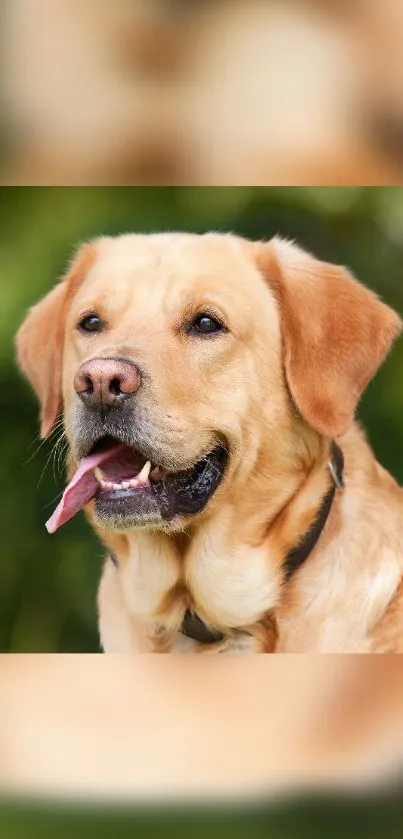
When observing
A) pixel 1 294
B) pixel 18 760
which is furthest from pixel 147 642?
Answer: pixel 1 294

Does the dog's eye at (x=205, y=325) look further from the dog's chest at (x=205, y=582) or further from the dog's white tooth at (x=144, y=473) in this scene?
the dog's chest at (x=205, y=582)

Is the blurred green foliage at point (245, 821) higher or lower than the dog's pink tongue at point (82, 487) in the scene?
lower

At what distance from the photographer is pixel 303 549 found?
7.23 ft

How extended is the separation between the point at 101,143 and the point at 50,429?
645mm

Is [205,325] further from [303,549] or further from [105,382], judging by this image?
[303,549]

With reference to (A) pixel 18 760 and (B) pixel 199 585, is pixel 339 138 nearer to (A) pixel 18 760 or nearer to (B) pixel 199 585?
(B) pixel 199 585

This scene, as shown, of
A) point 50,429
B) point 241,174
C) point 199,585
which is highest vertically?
point 241,174

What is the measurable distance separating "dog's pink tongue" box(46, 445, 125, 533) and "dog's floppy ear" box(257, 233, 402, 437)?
Answer: 1.39ft

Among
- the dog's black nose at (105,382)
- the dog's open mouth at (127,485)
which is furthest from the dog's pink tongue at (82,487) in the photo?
the dog's black nose at (105,382)

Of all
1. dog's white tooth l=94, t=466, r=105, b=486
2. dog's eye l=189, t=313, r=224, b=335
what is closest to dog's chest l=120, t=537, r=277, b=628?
dog's white tooth l=94, t=466, r=105, b=486

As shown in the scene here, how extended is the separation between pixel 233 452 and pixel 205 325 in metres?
0.27

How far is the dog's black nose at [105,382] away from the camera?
1.92m

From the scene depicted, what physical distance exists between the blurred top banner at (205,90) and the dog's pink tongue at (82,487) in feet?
2.01

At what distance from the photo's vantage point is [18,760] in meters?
2.10
